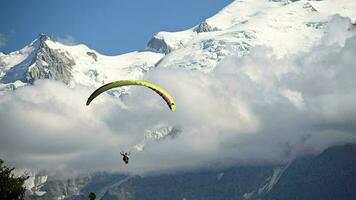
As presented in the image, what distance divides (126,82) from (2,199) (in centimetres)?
2456

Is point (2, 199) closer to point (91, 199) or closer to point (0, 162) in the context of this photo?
point (0, 162)

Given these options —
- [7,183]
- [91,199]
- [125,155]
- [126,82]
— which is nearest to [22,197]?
[7,183]

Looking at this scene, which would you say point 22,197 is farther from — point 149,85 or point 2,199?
point 149,85

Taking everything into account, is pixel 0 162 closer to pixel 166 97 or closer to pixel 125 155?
pixel 125 155

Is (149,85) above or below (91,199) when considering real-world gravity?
above

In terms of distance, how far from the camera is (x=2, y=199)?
93750mm

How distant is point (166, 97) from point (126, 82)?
5.72 metres

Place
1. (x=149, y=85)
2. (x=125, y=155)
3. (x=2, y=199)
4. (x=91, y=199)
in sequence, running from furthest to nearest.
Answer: (x=91, y=199) → (x=125, y=155) → (x=2, y=199) → (x=149, y=85)

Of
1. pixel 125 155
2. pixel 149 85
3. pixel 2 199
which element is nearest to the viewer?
pixel 149 85

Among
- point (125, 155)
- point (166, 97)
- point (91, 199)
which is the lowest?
point (91, 199)

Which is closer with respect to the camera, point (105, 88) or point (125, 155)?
point (105, 88)

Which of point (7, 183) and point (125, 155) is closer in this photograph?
point (7, 183)

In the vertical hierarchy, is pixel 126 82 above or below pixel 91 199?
above

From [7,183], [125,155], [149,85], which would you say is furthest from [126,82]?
[7,183]
